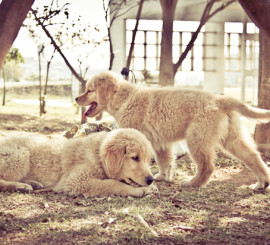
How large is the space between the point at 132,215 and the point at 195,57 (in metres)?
18.6

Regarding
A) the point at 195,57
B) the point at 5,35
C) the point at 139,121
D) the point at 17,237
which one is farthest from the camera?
the point at 195,57

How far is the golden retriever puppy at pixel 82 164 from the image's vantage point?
13.5 ft

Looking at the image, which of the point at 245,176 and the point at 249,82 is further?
the point at 249,82

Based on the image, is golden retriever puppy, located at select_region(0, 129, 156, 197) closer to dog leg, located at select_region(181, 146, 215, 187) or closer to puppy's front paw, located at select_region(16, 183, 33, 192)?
puppy's front paw, located at select_region(16, 183, 33, 192)

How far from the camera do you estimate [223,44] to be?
2159 centimetres

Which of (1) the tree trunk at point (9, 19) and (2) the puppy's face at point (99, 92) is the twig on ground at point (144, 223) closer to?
(1) the tree trunk at point (9, 19)

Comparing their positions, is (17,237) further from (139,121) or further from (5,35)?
(139,121)

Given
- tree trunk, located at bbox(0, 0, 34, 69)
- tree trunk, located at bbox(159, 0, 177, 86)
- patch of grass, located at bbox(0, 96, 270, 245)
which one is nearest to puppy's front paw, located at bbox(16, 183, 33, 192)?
patch of grass, located at bbox(0, 96, 270, 245)

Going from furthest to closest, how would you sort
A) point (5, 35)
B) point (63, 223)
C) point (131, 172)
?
point (131, 172)
point (5, 35)
point (63, 223)

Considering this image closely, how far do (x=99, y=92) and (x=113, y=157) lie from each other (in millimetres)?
1740

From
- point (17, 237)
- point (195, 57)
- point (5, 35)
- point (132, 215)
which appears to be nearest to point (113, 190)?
point (132, 215)

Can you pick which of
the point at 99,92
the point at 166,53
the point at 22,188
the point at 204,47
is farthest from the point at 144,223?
the point at 204,47

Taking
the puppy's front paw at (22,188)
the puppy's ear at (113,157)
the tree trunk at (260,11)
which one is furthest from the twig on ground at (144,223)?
the tree trunk at (260,11)

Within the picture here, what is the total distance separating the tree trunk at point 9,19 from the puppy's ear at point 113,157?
1.41 m
